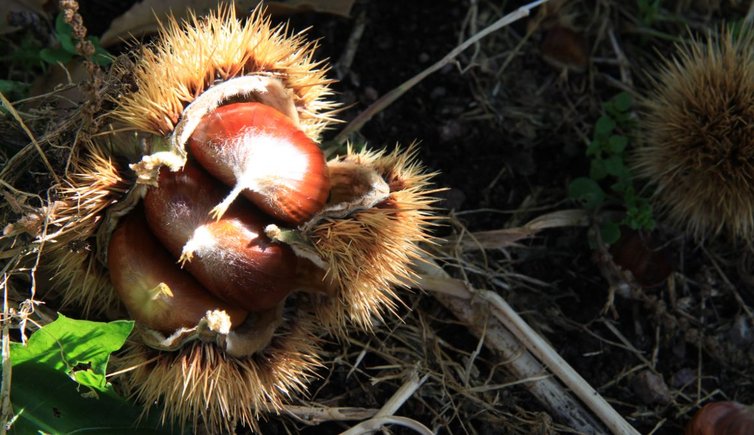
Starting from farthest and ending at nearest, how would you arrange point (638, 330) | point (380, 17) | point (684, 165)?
point (380, 17)
point (638, 330)
point (684, 165)

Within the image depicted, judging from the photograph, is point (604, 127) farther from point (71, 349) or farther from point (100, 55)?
point (71, 349)

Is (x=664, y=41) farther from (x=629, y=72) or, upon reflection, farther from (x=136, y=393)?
(x=136, y=393)

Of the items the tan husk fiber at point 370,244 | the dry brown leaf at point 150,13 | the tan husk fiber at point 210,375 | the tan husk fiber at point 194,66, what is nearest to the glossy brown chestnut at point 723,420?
the tan husk fiber at point 370,244

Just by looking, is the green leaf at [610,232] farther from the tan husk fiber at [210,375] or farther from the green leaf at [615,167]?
the tan husk fiber at [210,375]

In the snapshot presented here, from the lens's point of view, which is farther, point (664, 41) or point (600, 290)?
point (664, 41)

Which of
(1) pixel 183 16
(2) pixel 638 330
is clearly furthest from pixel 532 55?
(1) pixel 183 16

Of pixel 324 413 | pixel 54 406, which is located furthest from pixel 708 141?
pixel 54 406

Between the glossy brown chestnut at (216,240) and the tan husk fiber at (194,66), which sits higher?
the tan husk fiber at (194,66)
